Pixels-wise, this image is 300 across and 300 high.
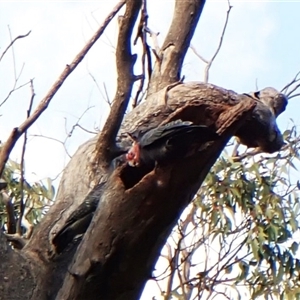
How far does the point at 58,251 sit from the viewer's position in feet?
4.01

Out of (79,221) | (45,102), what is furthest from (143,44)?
(79,221)

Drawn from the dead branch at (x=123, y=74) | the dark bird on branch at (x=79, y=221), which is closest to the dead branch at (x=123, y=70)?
the dead branch at (x=123, y=74)

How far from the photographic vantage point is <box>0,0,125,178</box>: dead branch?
4.25 feet

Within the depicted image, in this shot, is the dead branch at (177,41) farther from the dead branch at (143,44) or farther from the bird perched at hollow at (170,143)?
the bird perched at hollow at (170,143)

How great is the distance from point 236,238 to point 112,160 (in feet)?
5.21

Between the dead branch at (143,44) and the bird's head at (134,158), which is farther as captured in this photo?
the dead branch at (143,44)

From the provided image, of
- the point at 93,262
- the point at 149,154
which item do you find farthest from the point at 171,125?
the point at 93,262

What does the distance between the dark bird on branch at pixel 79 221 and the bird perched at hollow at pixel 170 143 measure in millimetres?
194

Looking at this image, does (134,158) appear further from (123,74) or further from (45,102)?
(45,102)

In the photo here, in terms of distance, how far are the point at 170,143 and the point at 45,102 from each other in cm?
54

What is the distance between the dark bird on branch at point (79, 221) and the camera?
1140 mm

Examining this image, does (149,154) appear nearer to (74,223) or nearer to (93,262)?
(93,262)

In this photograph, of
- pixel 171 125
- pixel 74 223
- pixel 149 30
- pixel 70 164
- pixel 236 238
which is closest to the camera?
pixel 171 125

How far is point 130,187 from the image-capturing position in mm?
932
